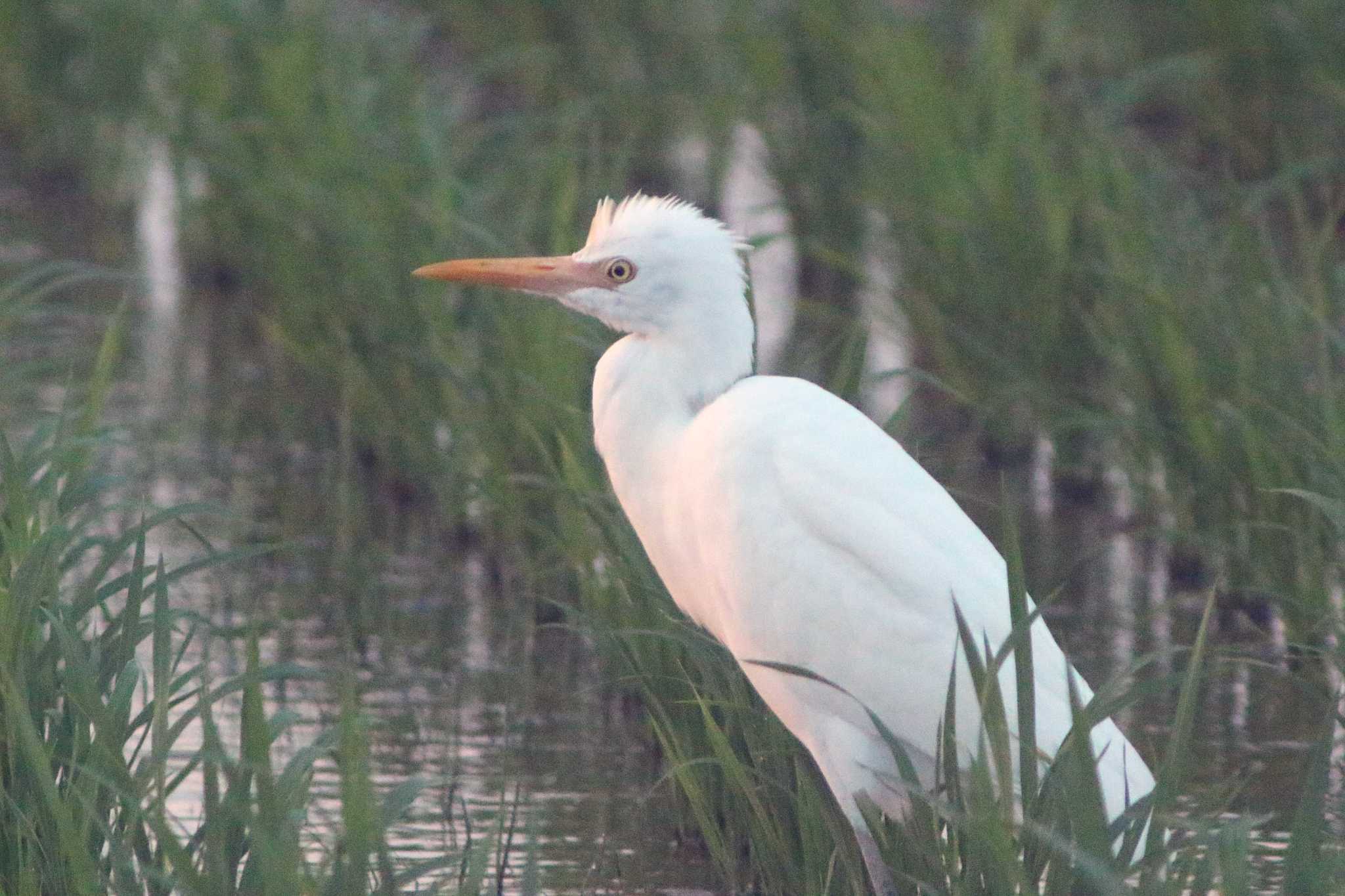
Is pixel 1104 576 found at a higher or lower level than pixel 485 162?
lower

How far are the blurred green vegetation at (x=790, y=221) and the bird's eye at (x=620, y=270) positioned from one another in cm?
54

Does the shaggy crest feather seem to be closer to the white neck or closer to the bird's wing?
the white neck

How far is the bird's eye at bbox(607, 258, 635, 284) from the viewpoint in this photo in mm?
3514

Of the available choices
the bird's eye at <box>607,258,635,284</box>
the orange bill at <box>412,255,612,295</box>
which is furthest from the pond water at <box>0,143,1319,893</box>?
the bird's eye at <box>607,258,635,284</box>

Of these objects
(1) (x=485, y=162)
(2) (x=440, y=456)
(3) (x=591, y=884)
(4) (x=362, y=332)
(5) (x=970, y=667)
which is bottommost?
(3) (x=591, y=884)

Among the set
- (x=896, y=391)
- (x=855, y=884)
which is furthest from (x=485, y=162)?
(x=855, y=884)

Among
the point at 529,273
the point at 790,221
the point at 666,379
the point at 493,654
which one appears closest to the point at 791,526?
the point at 666,379

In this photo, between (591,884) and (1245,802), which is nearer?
(591,884)

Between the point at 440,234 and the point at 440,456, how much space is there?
27.5 inches

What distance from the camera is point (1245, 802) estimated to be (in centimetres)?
422

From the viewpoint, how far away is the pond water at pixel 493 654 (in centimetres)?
403

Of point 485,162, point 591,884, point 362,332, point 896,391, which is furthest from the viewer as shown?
point 485,162

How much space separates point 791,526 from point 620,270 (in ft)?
1.62

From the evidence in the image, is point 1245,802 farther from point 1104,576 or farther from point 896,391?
point 896,391
